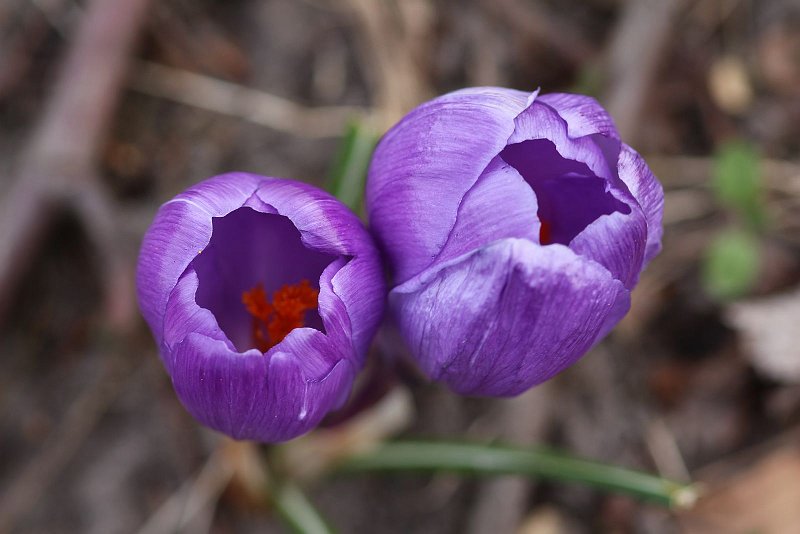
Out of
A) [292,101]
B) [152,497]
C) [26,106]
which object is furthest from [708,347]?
[26,106]

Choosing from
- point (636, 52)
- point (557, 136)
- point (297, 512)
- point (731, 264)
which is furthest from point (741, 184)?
point (297, 512)

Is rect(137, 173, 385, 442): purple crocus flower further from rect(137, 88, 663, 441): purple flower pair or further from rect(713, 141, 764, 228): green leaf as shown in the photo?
rect(713, 141, 764, 228): green leaf

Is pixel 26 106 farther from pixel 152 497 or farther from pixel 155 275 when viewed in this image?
pixel 155 275

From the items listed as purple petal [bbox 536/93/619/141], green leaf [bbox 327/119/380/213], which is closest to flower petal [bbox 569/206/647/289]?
purple petal [bbox 536/93/619/141]

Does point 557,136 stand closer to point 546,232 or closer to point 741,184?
point 546,232

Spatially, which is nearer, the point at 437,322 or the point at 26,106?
the point at 437,322

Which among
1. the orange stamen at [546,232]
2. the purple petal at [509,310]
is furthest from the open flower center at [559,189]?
the purple petal at [509,310]

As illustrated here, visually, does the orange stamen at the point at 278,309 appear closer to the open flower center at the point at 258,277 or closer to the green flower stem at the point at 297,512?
the open flower center at the point at 258,277
